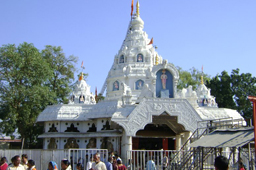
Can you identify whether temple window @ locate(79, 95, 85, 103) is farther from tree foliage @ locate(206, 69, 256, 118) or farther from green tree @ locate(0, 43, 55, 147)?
tree foliage @ locate(206, 69, 256, 118)

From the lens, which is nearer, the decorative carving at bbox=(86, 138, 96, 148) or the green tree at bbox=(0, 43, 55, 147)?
the decorative carving at bbox=(86, 138, 96, 148)

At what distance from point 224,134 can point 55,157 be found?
328 inches

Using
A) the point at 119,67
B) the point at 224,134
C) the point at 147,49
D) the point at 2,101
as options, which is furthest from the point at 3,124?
the point at 224,134

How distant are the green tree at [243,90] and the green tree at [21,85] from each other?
77.3ft

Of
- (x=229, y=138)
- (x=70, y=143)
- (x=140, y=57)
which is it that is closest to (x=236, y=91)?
(x=140, y=57)

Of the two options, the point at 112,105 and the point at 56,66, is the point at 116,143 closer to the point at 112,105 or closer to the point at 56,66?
the point at 112,105

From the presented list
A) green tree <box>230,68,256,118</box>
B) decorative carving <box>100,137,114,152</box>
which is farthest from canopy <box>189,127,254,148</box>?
green tree <box>230,68,256,118</box>

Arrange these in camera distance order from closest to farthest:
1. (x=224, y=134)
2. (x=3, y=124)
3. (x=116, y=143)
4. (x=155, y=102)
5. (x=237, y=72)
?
(x=224, y=134)
(x=155, y=102)
(x=116, y=143)
(x=3, y=124)
(x=237, y=72)

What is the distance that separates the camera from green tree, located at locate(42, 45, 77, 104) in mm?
42688

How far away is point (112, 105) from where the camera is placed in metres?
30.2

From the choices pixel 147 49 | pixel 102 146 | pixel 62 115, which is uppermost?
pixel 147 49

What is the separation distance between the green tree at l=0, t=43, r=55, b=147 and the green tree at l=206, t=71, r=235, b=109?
21950mm

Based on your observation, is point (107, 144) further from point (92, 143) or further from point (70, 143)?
point (70, 143)

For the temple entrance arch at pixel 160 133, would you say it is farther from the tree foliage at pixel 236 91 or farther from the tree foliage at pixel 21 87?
the tree foliage at pixel 236 91
